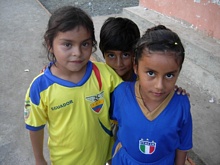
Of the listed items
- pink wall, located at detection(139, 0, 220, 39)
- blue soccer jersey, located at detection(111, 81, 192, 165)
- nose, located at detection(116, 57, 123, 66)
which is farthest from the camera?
pink wall, located at detection(139, 0, 220, 39)

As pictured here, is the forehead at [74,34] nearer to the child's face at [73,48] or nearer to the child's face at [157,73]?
the child's face at [73,48]

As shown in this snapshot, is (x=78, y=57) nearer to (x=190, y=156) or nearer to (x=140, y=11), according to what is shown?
(x=190, y=156)

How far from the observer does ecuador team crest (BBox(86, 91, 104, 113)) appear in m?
1.57

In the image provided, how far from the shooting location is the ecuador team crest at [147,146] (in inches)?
59.6

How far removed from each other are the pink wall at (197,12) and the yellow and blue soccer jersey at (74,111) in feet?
7.44

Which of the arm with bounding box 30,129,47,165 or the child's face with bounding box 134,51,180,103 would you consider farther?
the arm with bounding box 30,129,47,165

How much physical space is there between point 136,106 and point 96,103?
23cm

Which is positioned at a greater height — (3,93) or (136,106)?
(136,106)

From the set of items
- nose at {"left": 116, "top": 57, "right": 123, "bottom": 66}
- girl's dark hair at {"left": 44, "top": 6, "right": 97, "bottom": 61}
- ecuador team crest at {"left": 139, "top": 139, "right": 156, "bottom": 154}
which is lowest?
ecuador team crest at {"left": 139, "top": 139, "right": 156, "bottom": 154}

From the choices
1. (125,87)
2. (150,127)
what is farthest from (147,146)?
(125,87)

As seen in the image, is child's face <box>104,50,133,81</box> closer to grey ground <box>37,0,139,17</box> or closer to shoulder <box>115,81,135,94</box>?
shoulder <box>115,81,135,94</box>

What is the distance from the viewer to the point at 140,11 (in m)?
4.91

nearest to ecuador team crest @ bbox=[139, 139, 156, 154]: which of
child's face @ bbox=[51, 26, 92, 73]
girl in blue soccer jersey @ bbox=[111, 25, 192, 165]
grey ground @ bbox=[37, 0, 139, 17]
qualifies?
girl in blue soccer jersey @ bbox=[111, 25, 192, 165]

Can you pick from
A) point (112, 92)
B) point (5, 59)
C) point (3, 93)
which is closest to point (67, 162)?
point (112, 92)
